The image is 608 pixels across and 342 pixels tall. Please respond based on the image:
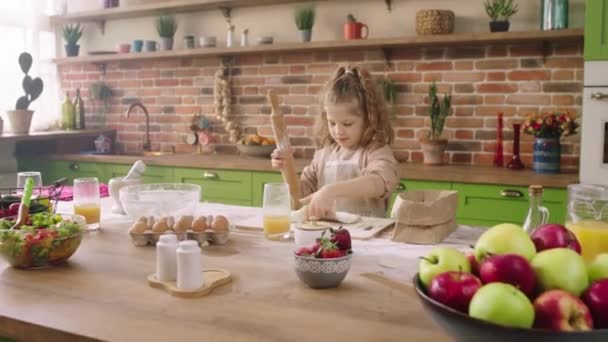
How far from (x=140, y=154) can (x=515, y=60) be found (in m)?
2.80

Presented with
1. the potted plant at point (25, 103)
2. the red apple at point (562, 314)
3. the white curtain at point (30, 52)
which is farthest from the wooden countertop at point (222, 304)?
the white curtain at point (30, 52)

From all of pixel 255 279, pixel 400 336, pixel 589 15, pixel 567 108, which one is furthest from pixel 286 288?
pixel 567 108

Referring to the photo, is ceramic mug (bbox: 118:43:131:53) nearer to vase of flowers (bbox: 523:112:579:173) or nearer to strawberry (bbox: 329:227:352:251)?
vase of flowers (bbox: 523:112:579:173)

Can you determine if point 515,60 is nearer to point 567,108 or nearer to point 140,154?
point 567,108

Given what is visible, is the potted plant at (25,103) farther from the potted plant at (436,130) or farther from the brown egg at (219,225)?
the brown egg at (219,225)

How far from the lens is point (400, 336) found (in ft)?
3.59

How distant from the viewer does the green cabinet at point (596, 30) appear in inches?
121

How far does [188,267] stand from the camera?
1339 mm

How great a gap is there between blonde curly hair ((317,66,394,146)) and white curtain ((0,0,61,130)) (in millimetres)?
3298

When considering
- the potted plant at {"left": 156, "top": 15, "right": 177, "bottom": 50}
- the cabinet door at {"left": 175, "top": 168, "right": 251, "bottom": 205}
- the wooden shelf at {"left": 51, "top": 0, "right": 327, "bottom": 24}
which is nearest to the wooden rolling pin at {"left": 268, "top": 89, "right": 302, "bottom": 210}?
the cabinet door at {"left": 175, "top": 168, "right": 251, "bottom": 205}

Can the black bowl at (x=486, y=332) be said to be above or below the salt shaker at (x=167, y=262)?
above

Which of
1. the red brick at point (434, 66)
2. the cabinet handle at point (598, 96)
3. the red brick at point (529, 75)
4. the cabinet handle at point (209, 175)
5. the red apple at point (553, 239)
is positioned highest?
the red brick at point (434, 66)

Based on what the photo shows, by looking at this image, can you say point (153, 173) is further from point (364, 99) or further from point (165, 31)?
point (364, 99)

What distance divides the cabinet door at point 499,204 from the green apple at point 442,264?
2.28 metres
